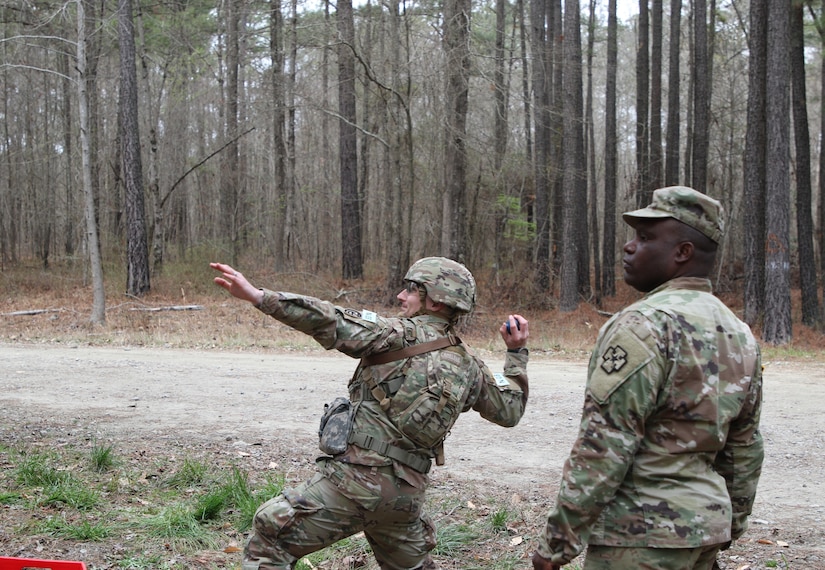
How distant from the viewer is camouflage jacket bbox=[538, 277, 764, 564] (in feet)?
7.85

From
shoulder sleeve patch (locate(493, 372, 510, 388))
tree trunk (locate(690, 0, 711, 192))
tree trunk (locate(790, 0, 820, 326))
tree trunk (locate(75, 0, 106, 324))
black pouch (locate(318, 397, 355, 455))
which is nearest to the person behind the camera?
black pouch (locate(318, 397, 355, 455))

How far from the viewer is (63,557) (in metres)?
4.55

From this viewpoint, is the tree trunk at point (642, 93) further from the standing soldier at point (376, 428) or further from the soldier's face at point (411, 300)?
the standing soldier at point (376, 428)

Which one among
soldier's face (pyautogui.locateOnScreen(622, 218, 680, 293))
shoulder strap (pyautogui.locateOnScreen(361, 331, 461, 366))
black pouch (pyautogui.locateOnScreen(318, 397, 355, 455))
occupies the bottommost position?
black pouch (pyautogui.locateOnScreen(318, 397, 355, 455))

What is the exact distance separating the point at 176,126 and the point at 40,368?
71.8 feet

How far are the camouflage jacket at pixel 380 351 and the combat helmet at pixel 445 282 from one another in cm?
12

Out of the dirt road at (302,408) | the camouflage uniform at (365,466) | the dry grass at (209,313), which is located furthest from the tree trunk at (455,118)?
the camouflage uniform at (365,466)

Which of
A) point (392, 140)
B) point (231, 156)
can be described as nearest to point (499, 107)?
point (392, 140)

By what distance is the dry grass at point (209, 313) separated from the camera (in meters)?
14.9

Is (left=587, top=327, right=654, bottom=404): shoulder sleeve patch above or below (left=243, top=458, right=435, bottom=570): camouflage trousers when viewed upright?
above

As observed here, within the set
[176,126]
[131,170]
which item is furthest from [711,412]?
[176,126]

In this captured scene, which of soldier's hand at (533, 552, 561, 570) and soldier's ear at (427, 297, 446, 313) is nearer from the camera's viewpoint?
soldier's hand at (533, 552, 561, 570)

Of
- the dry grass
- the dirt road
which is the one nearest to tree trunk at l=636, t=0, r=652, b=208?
the dry grass

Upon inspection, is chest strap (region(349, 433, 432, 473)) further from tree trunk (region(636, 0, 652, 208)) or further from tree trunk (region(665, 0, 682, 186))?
tree trunk (region(636, 0, 652, 208))
